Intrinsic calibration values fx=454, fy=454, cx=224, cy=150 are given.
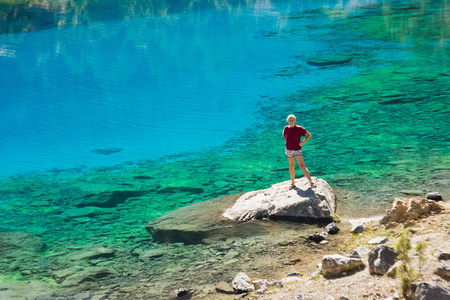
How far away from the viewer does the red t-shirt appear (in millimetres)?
7043

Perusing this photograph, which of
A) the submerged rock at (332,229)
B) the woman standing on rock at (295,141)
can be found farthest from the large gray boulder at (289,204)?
the submerged rock at (332,229)

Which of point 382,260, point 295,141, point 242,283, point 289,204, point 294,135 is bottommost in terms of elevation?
point 242,283

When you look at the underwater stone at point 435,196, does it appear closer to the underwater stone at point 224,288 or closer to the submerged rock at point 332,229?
the submerged rock at point 332,229

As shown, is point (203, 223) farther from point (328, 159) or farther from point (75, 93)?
point (75, 93)

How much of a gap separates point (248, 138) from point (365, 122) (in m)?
3.22

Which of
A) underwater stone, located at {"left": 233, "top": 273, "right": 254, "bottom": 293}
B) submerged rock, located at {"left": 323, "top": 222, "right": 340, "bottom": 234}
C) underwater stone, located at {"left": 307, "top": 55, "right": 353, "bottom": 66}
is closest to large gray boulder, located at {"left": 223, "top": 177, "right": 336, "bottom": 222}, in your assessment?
submerged rock, located at {"left": 323, "top": 222, "right": 340, "bottom": 234}

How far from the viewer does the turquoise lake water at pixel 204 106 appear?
9.00 m

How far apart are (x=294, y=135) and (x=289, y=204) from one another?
3.52 ft

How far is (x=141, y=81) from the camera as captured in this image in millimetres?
19922

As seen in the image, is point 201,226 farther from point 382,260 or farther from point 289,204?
point 382,260

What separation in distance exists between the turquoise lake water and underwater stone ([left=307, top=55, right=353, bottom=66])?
17.7 inches

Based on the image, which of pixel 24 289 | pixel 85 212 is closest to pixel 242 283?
pixel 24 289

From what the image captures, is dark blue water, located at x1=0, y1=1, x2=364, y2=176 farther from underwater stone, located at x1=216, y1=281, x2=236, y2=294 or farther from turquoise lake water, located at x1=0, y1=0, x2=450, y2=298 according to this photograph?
underwater stone, located at x1=216, y1=281, x2=236, y2=294

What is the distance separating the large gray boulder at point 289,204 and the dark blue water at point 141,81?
18.9 feet
